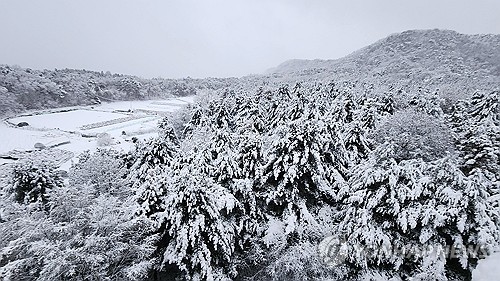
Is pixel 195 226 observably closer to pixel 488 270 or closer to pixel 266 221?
pixel 266 221

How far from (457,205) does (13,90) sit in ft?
363

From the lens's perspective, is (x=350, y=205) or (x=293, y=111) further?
(x=293, y=111)

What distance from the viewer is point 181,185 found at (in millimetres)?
12336

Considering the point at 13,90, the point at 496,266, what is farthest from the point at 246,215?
the point at 13,90

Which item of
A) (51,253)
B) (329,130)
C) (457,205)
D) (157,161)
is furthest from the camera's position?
(157,161)

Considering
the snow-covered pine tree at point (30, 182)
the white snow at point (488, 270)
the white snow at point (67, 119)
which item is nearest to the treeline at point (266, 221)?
the white snow at point (488, 270)

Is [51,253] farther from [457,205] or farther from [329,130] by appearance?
[457,205]

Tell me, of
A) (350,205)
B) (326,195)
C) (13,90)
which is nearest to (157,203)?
(326,195)

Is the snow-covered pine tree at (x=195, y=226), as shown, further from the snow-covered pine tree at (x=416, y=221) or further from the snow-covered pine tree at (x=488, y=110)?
Answer: the snow-covered pine tree at (x=488, y=110)

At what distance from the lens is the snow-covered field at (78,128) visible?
58188 mm

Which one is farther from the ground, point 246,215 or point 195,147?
point 195,147

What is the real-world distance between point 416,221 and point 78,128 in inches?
3002

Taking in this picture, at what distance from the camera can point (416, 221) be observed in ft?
41.3

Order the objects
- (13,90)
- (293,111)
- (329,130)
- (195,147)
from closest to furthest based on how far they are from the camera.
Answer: (329,130) < (195,147) < (293,111) < (13,90)
